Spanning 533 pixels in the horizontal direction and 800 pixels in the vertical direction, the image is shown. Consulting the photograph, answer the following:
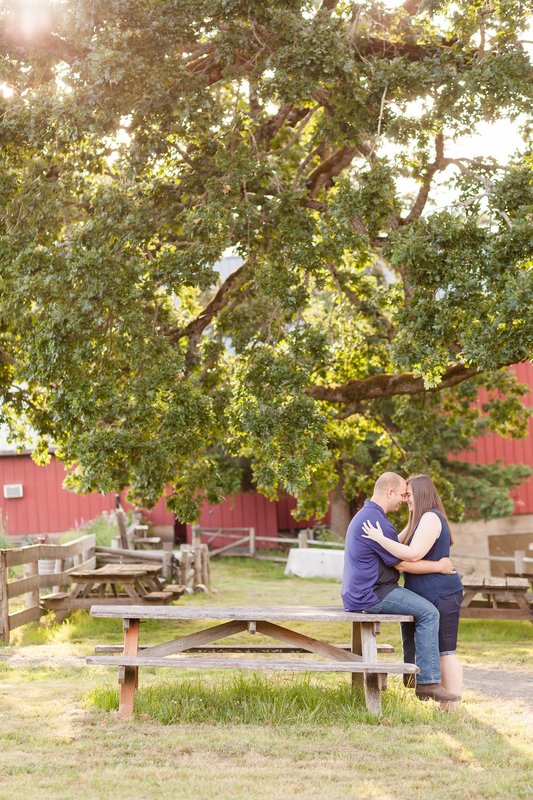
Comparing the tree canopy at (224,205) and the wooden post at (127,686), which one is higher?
the tree canopy at (224,205)

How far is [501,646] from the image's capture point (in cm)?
1252

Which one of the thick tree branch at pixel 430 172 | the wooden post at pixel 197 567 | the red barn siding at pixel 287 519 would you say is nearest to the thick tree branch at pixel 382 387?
the thick tree branch at pixel 430 172

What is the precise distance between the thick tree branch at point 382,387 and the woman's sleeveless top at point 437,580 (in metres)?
6.05

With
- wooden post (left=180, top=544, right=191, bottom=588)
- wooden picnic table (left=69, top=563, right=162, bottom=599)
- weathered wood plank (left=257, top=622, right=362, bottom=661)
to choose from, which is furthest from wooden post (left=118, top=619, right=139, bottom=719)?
wooden post (left=180, top=544, right=191, bottom=588)

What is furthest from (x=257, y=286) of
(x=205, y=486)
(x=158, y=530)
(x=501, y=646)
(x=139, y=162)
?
(x=158, y=530)

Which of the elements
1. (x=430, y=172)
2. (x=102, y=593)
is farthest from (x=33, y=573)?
(x=430, y=172)

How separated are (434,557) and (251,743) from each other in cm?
216

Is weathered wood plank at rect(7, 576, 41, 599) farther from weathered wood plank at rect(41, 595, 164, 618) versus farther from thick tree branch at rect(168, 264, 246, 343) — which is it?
thick tree branch at rect(168, 264, 246, 343)

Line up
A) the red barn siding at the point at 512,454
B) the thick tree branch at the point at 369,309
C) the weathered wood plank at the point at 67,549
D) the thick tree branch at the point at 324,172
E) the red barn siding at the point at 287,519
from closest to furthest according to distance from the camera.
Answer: the weathered wood plank at the point at 67,549, the thick tree branch at the point at 324,172, the thick tree branch at the point at 369,309, the red barn siding at the point at 512,454, the red barn siding at the point at 287,519

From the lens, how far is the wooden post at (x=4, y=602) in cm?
1217

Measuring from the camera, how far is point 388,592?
23.7 ft

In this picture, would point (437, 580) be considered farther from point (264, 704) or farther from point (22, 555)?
point (22, 555)

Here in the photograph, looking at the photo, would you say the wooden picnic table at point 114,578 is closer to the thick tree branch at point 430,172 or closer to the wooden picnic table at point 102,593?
the wooden picnic table at point 102,593

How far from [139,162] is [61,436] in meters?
4.03
